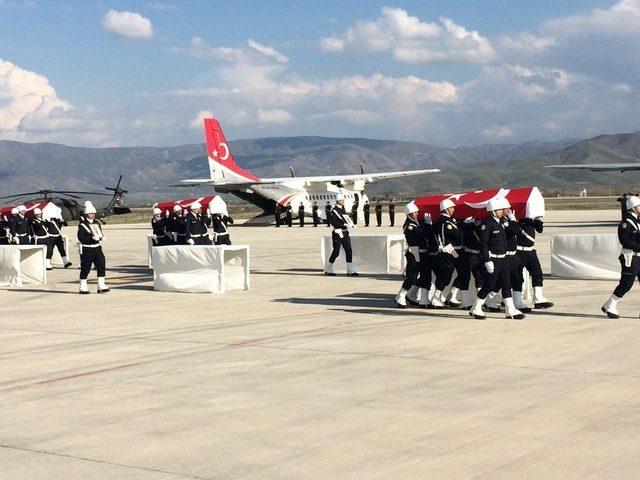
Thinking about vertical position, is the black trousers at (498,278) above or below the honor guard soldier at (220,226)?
below

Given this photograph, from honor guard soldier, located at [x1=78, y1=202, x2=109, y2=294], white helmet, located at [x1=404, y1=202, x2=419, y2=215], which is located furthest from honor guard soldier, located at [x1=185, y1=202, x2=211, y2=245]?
white helmet, located at [x1=404, y1=202, x2=419, y2=215]

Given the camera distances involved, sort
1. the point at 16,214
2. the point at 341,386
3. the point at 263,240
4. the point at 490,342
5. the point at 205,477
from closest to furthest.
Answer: the point at 205,477 < the point at 341,386 < the point at 490,342 < the point at 16,214 < the point at 263,240

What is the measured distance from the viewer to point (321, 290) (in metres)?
19.2

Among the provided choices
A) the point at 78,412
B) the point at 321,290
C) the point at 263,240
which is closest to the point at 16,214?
the point at 321,290

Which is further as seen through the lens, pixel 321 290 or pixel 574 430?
pixel 321 290

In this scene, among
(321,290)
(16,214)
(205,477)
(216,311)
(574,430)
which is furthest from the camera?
(16,214)

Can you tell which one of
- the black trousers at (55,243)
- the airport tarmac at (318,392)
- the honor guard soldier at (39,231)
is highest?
the honor guard soldier at (39,231)

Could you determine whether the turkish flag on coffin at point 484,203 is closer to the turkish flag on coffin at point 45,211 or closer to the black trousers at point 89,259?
the black trousers at point 89,259

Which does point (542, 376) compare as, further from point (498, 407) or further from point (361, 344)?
point (361, 344)

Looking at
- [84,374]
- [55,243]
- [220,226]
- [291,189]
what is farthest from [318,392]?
[291,189]

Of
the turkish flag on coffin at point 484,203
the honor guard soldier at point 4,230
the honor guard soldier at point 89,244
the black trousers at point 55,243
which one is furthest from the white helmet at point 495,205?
the honor guard soldier at point 4,230

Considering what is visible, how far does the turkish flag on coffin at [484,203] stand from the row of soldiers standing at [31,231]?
12.9m

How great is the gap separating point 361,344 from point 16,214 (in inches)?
646

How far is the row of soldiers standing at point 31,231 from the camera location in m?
25.8
